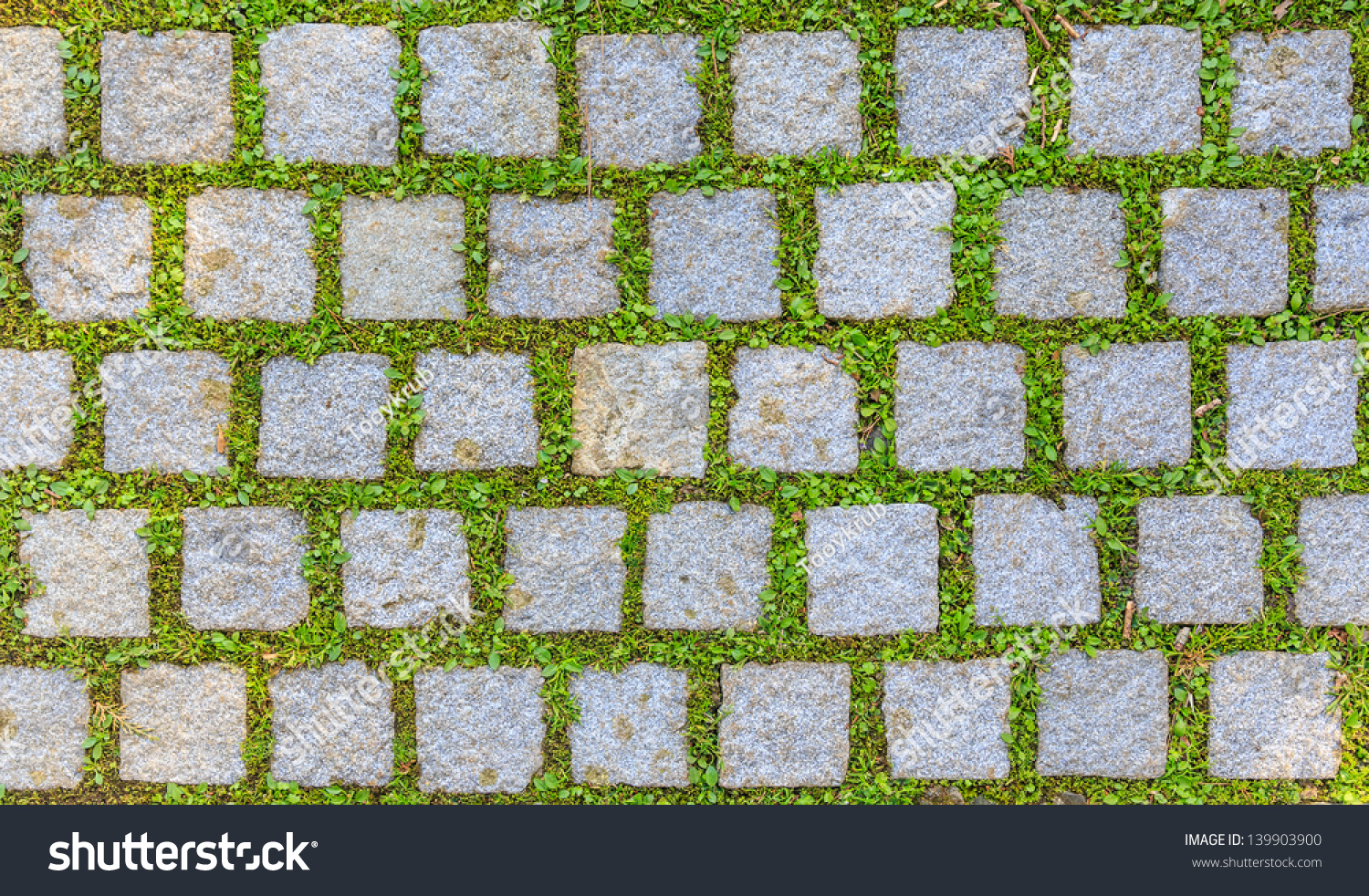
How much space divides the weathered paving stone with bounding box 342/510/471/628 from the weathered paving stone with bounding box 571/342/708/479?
1.65 ft

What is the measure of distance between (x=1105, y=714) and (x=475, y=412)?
→ 2322mm

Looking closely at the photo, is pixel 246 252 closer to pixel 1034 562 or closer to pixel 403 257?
pixel 403 257

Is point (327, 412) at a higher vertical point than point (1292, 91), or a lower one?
lower

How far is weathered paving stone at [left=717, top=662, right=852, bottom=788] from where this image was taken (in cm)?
224

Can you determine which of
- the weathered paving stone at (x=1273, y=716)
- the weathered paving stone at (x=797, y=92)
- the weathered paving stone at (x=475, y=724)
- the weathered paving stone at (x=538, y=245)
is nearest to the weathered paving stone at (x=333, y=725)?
the weathered paving stone at (x=475, y=724)

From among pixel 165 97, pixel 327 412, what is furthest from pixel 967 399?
pixel 165 97

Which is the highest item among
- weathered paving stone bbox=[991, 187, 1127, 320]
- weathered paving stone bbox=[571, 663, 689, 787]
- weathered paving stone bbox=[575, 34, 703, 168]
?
weathered paving stone bbox=[575, 34, 703, 168]

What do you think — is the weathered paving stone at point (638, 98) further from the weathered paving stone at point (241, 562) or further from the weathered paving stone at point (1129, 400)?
the weathered paving stone at point (241, 562)

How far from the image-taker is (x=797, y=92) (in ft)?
7.21

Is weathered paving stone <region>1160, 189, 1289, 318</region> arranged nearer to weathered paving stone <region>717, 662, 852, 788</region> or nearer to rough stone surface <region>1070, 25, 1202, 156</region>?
rough stone surface <region>1070, 25, 1202, 156</region>

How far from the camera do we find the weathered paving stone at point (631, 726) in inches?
88.4

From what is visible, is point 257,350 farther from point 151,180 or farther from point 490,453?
point 490,453

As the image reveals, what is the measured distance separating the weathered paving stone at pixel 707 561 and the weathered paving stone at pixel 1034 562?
725 mm

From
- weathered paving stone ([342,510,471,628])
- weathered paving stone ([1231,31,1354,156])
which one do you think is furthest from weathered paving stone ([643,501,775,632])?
weathered paving stone ([1231,31,1354,156])
